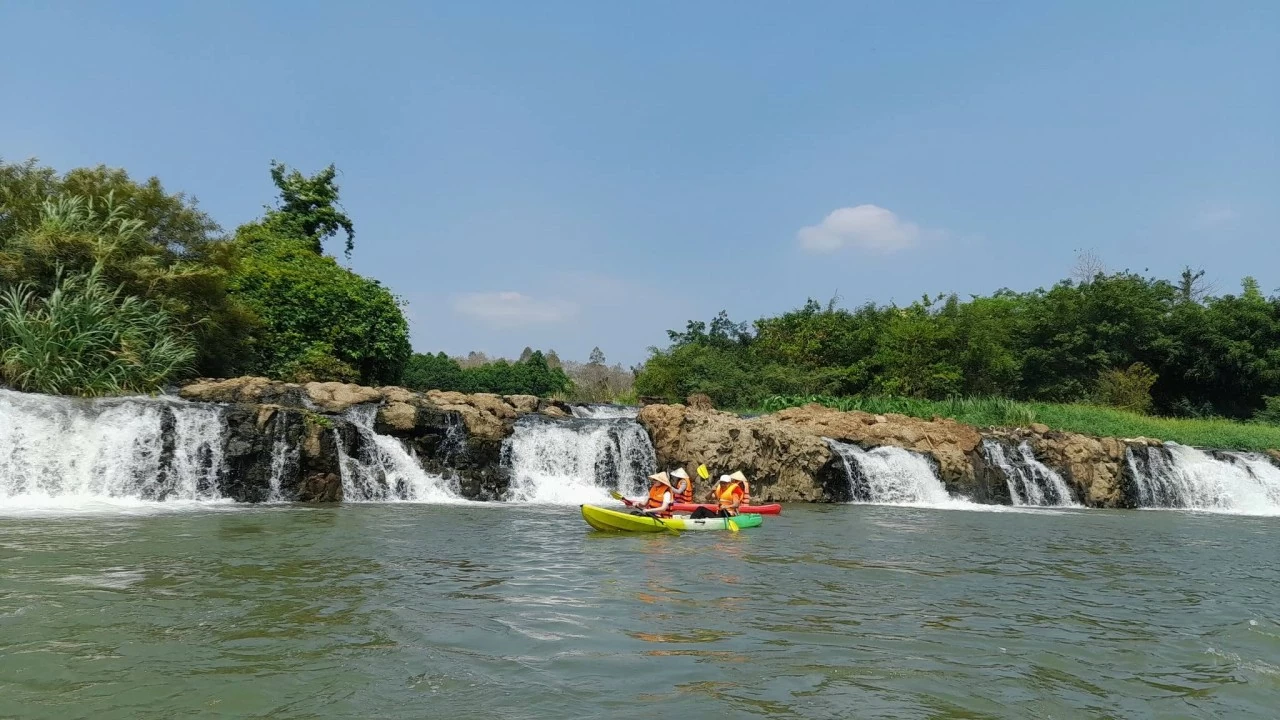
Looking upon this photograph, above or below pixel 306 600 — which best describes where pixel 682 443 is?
above

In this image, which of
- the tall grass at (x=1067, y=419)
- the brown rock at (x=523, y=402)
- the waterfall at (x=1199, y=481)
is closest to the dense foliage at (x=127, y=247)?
the brown rock at (x=523, y=402)

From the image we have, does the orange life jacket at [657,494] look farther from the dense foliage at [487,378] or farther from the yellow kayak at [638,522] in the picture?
the dense foliage at [487,378]

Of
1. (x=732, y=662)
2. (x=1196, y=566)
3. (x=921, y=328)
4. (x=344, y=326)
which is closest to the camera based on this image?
(x=732, y=662)

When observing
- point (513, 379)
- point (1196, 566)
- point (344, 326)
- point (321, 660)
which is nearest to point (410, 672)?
point (321, 660)

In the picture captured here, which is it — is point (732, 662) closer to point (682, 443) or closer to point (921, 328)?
point (682, 443)

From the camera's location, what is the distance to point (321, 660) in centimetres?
437

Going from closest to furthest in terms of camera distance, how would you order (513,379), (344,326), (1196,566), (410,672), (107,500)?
(410,672), (1196,566), (107,500), (344,326), (513,379)

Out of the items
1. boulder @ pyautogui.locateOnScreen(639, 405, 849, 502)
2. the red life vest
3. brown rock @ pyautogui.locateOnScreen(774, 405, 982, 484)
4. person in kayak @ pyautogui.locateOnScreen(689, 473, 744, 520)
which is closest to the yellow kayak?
person in kayak @ pyautogui.locateOnScreen(689, 473, 744, 520)

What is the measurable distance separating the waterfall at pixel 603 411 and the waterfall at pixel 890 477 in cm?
572

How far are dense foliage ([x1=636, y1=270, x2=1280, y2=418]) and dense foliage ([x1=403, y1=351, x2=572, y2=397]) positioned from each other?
10.7 meters

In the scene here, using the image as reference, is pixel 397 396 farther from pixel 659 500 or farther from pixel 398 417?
pixel 659 500

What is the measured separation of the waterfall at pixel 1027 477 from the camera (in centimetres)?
1781

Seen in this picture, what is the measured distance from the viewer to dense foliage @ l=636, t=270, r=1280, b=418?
30562mm

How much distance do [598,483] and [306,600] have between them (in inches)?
385
